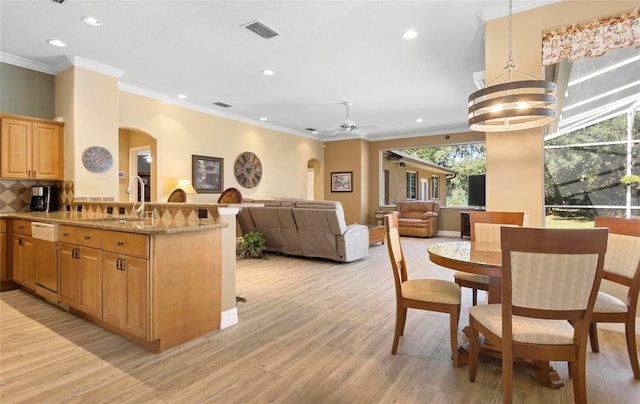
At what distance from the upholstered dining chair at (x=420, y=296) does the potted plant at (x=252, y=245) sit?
3710 millimetres

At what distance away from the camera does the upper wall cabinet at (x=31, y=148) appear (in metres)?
4.15

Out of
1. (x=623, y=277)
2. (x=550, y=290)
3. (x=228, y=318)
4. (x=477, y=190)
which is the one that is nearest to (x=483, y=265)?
(x=550, y=290)

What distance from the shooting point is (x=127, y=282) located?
247 cm

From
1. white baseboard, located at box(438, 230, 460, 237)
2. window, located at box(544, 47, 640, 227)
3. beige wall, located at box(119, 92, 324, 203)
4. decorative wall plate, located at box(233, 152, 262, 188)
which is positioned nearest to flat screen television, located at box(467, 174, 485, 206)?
white baseboard, located at box(438, 230, 460, 237)

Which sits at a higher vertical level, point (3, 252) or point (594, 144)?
point (594, 144)

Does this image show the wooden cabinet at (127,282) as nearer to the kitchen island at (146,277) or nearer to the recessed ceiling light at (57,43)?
the kitchen island at (146,277)

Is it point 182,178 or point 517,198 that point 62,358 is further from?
point 182,178

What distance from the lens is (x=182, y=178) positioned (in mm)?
6551

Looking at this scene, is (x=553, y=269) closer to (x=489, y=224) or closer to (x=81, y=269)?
(x=489, y=224)


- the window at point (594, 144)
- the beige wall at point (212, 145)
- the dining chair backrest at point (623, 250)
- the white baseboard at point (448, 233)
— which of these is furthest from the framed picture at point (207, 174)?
the dining chair backrest at point (623, 250)

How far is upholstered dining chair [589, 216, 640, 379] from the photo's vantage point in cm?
199

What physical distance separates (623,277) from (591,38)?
204 cm

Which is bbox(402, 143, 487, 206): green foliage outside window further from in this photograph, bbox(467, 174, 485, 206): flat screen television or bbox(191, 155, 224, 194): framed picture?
bbox(191, 155, 224, 194): framed picture

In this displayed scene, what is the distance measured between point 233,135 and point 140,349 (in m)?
5.96
